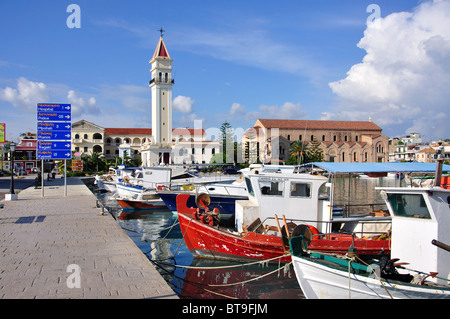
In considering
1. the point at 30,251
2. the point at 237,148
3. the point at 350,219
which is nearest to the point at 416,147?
the point at 237,148

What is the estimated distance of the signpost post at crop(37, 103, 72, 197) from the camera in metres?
24.8

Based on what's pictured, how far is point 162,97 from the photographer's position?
237 feet

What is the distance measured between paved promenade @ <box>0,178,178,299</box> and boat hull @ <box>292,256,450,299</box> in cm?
295

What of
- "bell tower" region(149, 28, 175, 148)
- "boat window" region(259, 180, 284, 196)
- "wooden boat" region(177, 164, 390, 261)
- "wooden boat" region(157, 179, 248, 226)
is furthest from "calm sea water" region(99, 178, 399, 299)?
"bell tower" region(149, 28, 175, 148)

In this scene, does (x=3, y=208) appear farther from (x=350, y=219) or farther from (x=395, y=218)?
(x=395, y=218)

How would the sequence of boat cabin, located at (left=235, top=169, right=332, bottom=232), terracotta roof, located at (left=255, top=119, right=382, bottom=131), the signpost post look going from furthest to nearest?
terracotta roof, located at (left=255, top=119, right=382, bottom=131) < the signpost post < boat cabin, located at (left=235, top=169, right=332, bottom=232)

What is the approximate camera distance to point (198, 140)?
83750 millimetres

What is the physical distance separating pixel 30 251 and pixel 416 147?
4327 inches

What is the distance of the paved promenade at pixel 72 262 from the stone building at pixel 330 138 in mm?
75993

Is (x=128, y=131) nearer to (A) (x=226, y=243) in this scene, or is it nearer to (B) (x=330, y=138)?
(B) (x=330, y=138)

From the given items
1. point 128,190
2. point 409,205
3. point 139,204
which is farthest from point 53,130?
point 409,205

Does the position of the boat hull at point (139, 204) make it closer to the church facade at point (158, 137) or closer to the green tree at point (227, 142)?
the church facade at point (158, 137)

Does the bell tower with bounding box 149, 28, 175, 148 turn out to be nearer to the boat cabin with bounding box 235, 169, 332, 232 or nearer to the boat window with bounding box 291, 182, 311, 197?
the boat cabin with bounding box 235, 169, 332, 232

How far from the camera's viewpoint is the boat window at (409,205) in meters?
8.94
